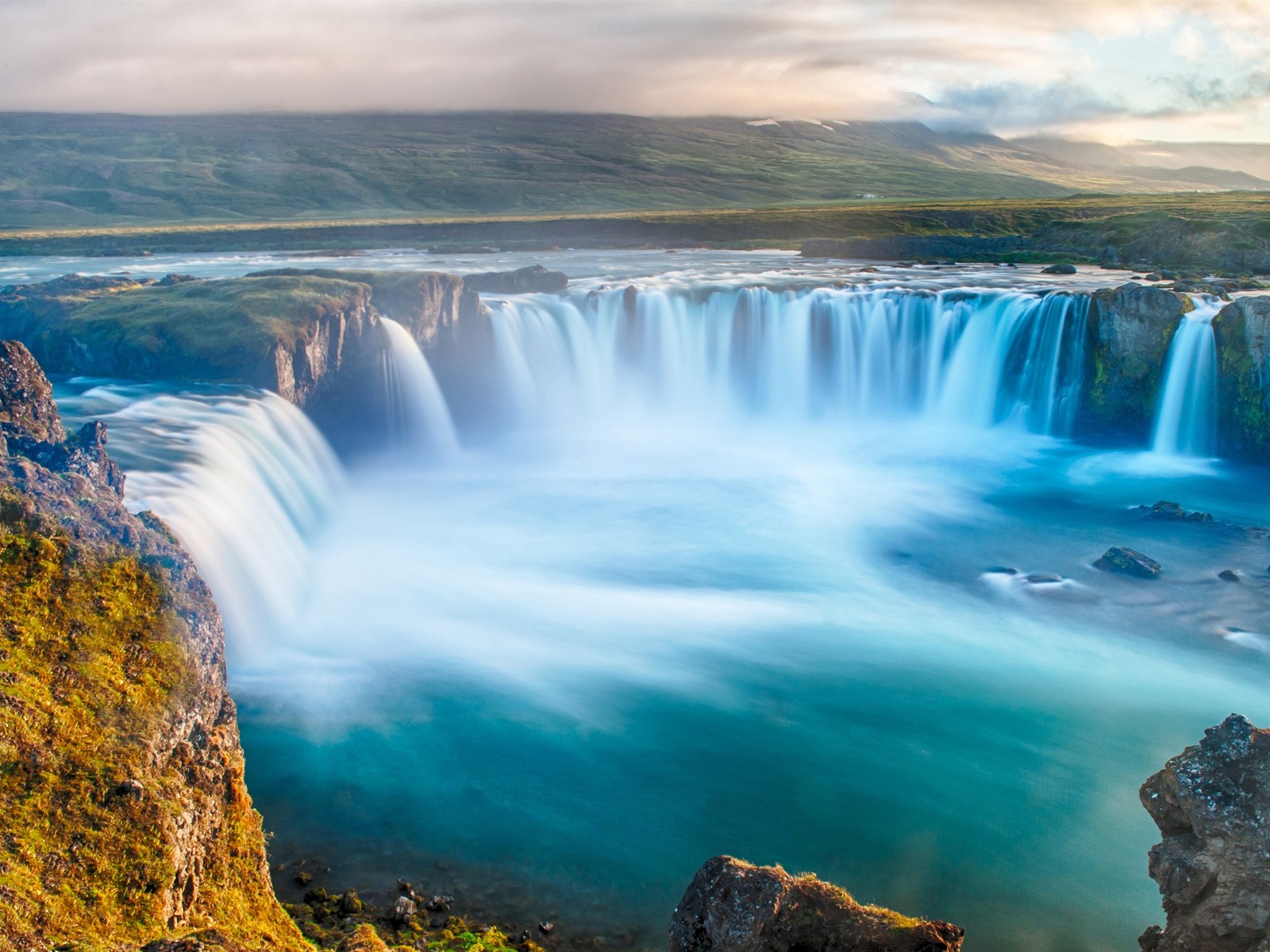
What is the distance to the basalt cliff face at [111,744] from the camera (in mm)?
6668

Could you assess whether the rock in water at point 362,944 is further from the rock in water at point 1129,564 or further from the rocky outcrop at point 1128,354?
the rocky outcrop at point 1128,354

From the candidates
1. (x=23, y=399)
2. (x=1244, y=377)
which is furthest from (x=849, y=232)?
(x=23, y=399)

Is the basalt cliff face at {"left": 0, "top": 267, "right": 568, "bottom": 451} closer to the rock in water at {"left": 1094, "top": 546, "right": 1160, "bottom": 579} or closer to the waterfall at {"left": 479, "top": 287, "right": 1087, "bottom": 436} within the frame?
the waterfall at {"left": 479, "top": 287, "right": 1087, "bottom": 436}

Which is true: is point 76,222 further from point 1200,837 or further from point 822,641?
point 1200,837

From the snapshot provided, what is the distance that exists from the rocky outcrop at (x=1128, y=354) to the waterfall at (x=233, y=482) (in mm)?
27752

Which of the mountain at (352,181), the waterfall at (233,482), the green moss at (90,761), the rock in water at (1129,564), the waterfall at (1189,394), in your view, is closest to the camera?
the green moss at (90,761)

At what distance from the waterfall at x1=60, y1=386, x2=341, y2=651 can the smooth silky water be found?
114 millimetres

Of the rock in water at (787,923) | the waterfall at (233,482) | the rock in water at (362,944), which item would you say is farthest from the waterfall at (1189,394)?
the rock in water at (362,944)

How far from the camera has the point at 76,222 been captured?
128 meters

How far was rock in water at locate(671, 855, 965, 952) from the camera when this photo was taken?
8.07 meters

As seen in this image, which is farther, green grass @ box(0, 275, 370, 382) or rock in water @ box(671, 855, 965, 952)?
green grass @ box(0, 275, 370, 382)

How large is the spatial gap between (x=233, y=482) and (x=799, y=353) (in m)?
26.2

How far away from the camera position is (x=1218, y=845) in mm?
8477

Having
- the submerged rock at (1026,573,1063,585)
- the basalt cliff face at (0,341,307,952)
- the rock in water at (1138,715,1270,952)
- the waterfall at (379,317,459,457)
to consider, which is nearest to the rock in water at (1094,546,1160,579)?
the submerged rock at (1026,573,1063,585)
